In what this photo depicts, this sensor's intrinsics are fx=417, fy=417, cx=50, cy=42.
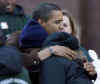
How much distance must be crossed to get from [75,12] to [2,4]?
122 inches

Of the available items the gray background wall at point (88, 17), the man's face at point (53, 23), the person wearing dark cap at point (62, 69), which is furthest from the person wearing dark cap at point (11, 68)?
the gray background wall at point (88, 17)

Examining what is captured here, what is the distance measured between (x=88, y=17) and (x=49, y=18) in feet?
16.3

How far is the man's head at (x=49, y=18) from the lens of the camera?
144 inches

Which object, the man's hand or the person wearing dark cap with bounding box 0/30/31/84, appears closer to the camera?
the person wearing dark cap with bounding box 0/30/31/84

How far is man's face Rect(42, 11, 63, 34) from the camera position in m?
3.66

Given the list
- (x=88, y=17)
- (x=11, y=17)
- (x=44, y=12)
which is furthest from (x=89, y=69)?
(x=88, y=17)

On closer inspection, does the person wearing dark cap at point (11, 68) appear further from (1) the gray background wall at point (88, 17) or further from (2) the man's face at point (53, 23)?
(1) the gray background wall at point (88, 17)

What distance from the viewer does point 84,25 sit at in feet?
28.3

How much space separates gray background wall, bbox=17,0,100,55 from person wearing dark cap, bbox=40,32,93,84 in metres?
4.91

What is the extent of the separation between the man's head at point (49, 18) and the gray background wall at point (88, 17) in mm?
4480

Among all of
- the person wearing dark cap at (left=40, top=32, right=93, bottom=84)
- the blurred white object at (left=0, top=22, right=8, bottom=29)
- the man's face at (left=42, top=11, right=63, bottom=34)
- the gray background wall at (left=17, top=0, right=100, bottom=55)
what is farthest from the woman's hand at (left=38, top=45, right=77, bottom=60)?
the gray background wall at (left=17, top=0, right=100, bottom=55)

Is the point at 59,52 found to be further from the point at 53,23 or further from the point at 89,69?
→ the point at 53,23

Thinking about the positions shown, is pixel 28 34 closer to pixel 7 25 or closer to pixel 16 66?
pixel 16 66

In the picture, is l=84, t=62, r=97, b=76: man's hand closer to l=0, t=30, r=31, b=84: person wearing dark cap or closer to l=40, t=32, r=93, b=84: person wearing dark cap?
l=40, t=32, r=93, b=84: person wearing dark cap
